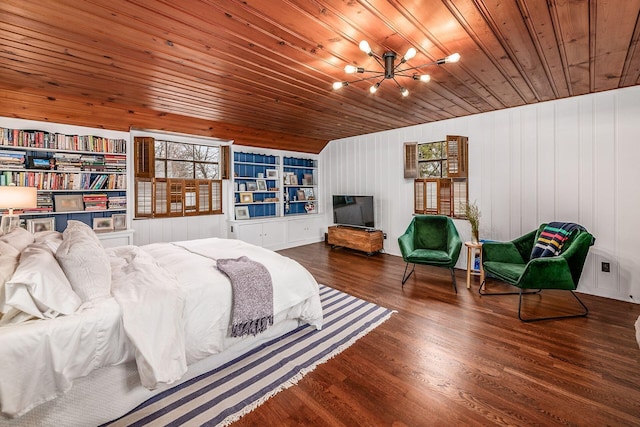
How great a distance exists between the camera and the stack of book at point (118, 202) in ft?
14.3

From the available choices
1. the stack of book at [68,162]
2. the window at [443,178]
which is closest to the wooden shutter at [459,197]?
the window at [443,178]

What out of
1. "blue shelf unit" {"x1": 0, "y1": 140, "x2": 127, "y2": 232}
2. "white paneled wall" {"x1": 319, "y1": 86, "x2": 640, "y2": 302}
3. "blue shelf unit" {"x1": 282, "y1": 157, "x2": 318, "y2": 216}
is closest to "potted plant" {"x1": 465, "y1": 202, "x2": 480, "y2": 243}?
"white paneled wall" {"x1": 319, "y1": 86, "x2": 640, "y2": 302}

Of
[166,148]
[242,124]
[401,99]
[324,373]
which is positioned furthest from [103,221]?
[401,99]

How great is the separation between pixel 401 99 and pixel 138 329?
3563 mm

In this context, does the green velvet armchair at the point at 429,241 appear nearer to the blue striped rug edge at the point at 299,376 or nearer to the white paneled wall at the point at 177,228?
the blue striped rug edge at the point at 299,376

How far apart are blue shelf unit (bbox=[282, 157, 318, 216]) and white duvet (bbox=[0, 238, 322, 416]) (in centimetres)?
434

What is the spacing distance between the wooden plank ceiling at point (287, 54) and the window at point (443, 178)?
0.66m

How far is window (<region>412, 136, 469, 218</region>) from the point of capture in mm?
4500

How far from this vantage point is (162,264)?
2.52 meters

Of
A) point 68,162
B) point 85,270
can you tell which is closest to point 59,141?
point 68,162

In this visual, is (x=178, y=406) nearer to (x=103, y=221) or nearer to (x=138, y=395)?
(x=138, y=395)

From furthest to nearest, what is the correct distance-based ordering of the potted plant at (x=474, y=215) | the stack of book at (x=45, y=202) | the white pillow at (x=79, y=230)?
the potted plant at (x=474, y=215) < the stack of book at (x=45, y=202) < the white pillow at (x=79, y=230)

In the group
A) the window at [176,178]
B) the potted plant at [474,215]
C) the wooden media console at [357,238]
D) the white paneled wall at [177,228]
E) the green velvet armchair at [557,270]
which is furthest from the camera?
the wooden media console at [357,238]

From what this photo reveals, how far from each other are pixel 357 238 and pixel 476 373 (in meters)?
3.74
